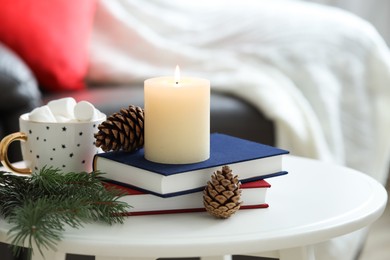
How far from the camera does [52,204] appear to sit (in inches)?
34.0

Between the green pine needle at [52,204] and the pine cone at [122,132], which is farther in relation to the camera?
the pine cone at [122,132]

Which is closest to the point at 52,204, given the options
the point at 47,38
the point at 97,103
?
the point at 97,103

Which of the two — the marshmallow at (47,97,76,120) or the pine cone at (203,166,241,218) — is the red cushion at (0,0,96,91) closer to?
the marshmallow at (47,97,76,120)

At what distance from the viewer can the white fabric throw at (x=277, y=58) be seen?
6.50 ft

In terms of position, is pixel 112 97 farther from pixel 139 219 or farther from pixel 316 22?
pixel 139 219

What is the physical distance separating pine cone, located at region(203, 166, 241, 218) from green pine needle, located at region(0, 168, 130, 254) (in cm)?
9

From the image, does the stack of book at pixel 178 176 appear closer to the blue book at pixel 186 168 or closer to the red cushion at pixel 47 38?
the blue book at pixel 186 168

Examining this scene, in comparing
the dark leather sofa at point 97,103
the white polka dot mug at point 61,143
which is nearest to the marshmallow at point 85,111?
the white polka dot mug at point 61,143

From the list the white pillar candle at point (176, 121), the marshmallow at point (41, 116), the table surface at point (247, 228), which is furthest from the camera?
the marshmallow at point (41, 116)

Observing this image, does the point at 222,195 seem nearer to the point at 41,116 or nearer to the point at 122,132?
the point at 122,132

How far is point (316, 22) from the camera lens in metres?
2.19

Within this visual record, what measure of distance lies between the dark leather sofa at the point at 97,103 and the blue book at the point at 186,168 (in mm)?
776

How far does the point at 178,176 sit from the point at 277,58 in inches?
47.1

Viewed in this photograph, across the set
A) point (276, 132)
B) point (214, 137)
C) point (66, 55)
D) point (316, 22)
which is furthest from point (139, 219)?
point (316, 22)
